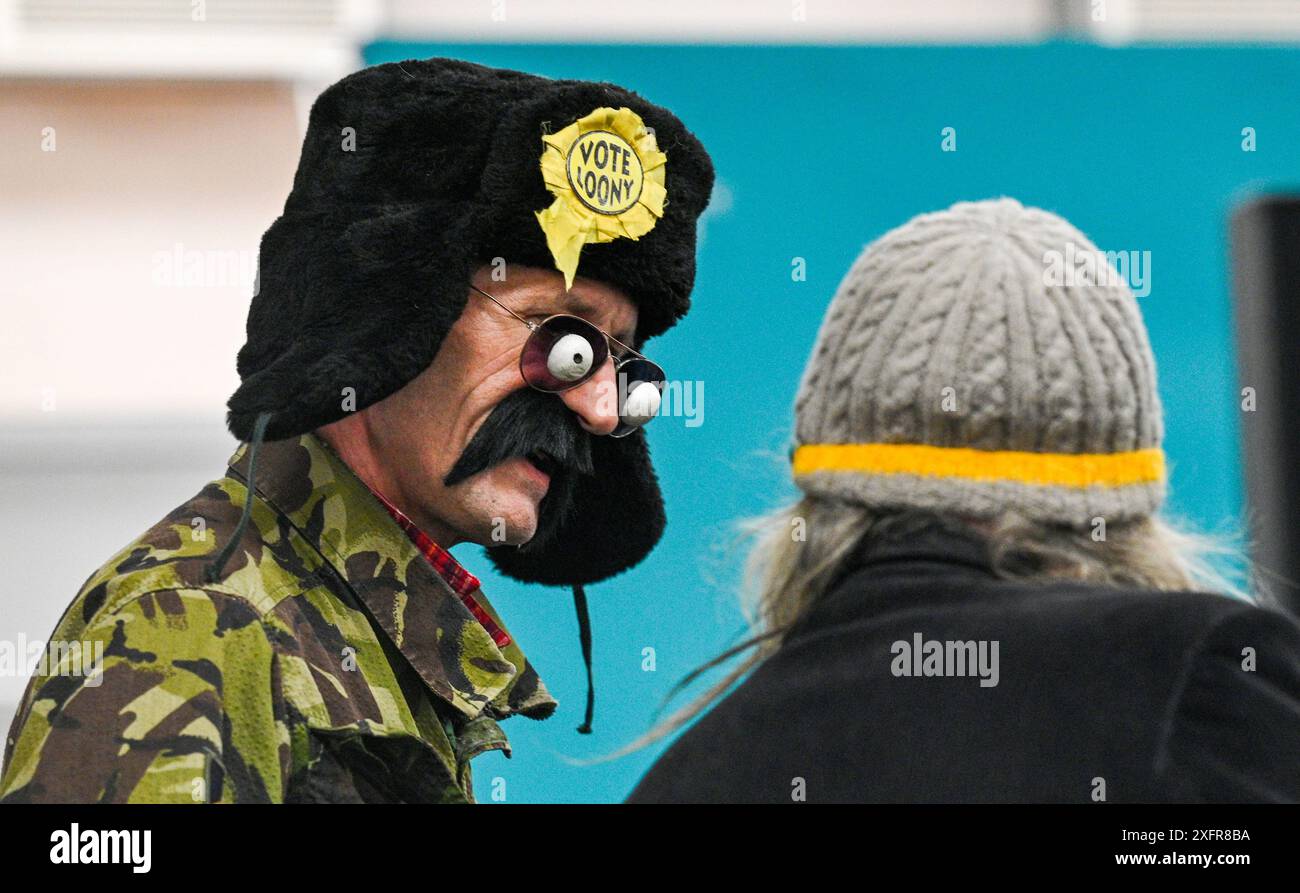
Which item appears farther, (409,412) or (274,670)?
(409,412)

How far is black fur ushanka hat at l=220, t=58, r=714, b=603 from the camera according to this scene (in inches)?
89.6

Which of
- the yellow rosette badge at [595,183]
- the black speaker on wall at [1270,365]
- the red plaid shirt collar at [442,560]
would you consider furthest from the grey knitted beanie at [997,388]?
the black speaker on wall at [1270,365]

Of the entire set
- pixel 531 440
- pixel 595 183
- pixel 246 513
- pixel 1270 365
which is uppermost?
pixel 595 183

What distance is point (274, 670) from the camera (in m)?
2.04

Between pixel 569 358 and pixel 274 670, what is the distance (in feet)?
2.29

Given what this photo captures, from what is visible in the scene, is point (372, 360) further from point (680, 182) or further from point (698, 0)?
point (698, 0)

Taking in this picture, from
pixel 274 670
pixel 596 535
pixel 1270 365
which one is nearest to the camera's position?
pixel 274 670

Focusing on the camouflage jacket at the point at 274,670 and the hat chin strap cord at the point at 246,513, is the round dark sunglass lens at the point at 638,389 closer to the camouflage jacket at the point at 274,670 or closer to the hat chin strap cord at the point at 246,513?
the camouflage jacket at the point at 274,670

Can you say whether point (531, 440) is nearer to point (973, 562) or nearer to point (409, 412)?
point (409, 412)

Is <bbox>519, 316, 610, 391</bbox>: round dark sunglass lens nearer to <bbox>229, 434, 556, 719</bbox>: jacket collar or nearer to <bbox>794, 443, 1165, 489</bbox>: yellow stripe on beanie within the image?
<bbox>229, 434, 556, 719</bbox>: jacket collar

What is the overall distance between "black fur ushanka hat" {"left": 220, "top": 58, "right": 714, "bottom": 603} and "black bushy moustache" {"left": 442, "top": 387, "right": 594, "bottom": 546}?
0.63ft

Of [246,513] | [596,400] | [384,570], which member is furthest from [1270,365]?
[246,513]
